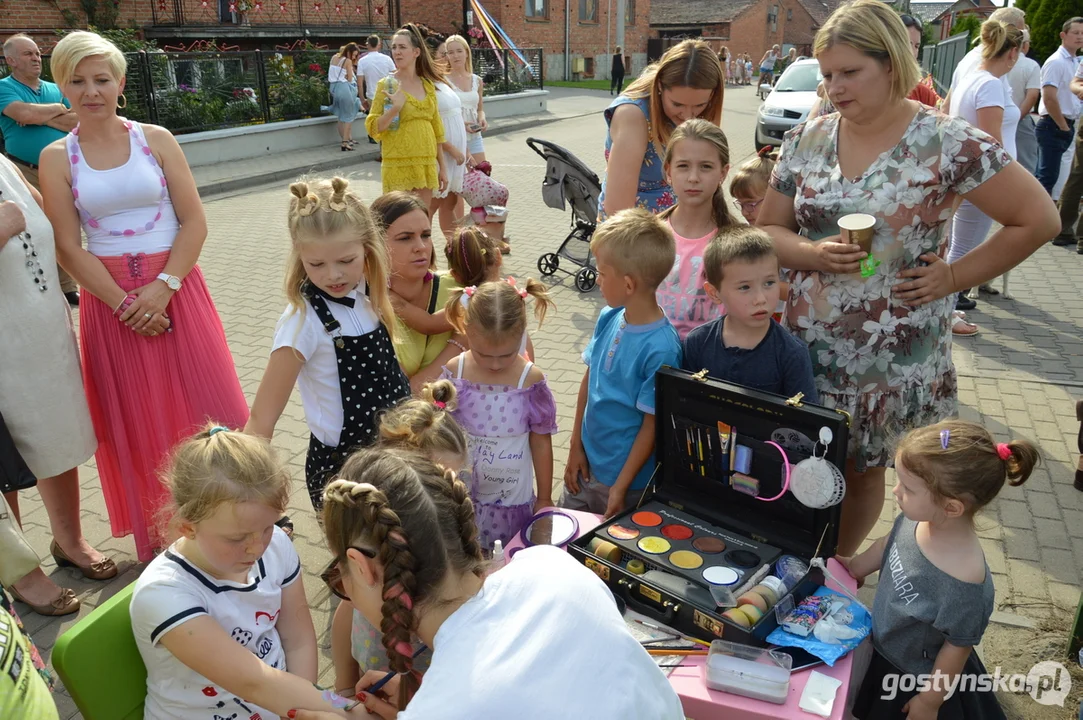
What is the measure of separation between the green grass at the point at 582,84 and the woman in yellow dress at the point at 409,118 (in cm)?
2419

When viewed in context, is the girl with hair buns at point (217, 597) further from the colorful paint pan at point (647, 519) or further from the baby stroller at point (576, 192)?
the baby stroller at point (576, 192)

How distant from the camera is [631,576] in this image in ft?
6.92

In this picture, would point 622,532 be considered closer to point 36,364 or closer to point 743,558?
point 743,558

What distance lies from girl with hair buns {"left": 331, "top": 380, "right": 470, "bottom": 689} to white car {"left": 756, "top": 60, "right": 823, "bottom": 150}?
12.4 meters

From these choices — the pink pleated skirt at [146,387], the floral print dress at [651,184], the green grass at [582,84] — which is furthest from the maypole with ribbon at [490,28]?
the pink pleated skirt at [146,387]

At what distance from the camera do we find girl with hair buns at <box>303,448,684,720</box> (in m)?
1.28

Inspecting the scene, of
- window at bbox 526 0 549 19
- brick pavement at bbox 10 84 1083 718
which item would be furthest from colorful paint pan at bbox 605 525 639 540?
window at bbox 526 0 549 19

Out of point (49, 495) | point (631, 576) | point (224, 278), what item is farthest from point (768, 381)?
point (224, 278)

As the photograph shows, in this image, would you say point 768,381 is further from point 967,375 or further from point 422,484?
point 967,375

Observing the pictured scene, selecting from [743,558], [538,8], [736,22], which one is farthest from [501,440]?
[736,22]

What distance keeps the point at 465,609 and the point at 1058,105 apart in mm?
9344

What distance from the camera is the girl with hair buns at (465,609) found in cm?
128

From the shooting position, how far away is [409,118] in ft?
21.5

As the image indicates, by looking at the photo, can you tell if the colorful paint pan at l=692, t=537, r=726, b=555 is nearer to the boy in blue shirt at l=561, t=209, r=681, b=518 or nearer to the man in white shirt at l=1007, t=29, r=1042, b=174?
the boy in blue shirt at l=561, t=209, r=681, b=518
